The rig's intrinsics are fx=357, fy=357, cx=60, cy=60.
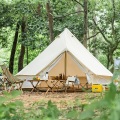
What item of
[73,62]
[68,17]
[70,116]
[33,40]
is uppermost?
[68,17]

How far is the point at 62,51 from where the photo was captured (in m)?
10.4

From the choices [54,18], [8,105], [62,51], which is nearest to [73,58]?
[62,51]

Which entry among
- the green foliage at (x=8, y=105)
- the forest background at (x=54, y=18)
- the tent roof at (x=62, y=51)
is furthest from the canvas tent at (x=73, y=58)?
the green foliage at (x=8, y=105)

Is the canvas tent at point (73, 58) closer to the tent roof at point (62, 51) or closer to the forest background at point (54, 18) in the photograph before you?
the tent roof at point (62, 51)

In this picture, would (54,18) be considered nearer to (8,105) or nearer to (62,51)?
(62,51)

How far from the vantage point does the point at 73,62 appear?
460 inches

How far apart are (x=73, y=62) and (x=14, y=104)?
422 inches

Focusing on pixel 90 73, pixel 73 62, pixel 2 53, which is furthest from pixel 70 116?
pixel 2 53

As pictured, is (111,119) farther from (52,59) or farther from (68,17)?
(68,17)

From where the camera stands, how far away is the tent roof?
408 inches

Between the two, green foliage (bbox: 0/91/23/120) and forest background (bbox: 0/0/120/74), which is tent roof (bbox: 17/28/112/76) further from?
green foliage (bbox: 0/91/23/120)

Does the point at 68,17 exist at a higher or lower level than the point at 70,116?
higher

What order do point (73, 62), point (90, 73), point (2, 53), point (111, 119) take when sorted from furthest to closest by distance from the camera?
point (2, 53)
point (73, 62)
point (90, 73)
point (111, 119)

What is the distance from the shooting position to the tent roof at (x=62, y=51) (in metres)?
10.4
